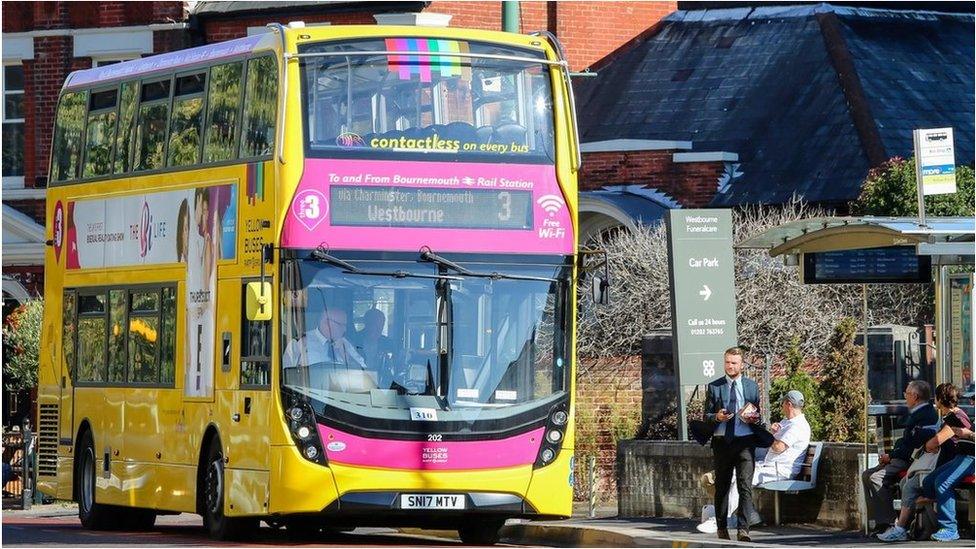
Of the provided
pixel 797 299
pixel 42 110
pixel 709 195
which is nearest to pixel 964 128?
pixel 709 195

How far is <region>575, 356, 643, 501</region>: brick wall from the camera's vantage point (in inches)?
992

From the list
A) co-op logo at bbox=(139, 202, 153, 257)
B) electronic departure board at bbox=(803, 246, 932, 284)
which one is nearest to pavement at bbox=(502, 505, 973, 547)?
electronic departure board at bbox=(803, 246, 932, 284)

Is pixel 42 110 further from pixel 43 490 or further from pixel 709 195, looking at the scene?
pixel 43 490

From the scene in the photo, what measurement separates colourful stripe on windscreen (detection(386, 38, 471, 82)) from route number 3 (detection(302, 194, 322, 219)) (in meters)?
1.31

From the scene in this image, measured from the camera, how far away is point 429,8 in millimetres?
38500

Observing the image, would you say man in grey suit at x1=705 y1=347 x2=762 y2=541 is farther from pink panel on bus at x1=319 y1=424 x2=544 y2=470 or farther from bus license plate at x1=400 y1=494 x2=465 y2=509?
bus license plate at x1=400 y1=494 x2=465 y2=509

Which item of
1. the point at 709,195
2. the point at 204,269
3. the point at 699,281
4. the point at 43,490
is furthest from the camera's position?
the point at 709,195

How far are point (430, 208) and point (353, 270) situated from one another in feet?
2.77

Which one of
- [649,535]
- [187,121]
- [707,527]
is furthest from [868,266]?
[187,121]

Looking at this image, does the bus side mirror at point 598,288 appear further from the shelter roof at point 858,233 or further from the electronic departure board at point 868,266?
the electronic departure board at point 868,266

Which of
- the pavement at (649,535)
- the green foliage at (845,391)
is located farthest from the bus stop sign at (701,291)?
the green foliage at (845,391)

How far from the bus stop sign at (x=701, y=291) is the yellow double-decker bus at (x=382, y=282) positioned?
2.85 m

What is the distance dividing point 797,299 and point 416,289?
12.9 metres

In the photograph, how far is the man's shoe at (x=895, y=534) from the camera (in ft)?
56.9
